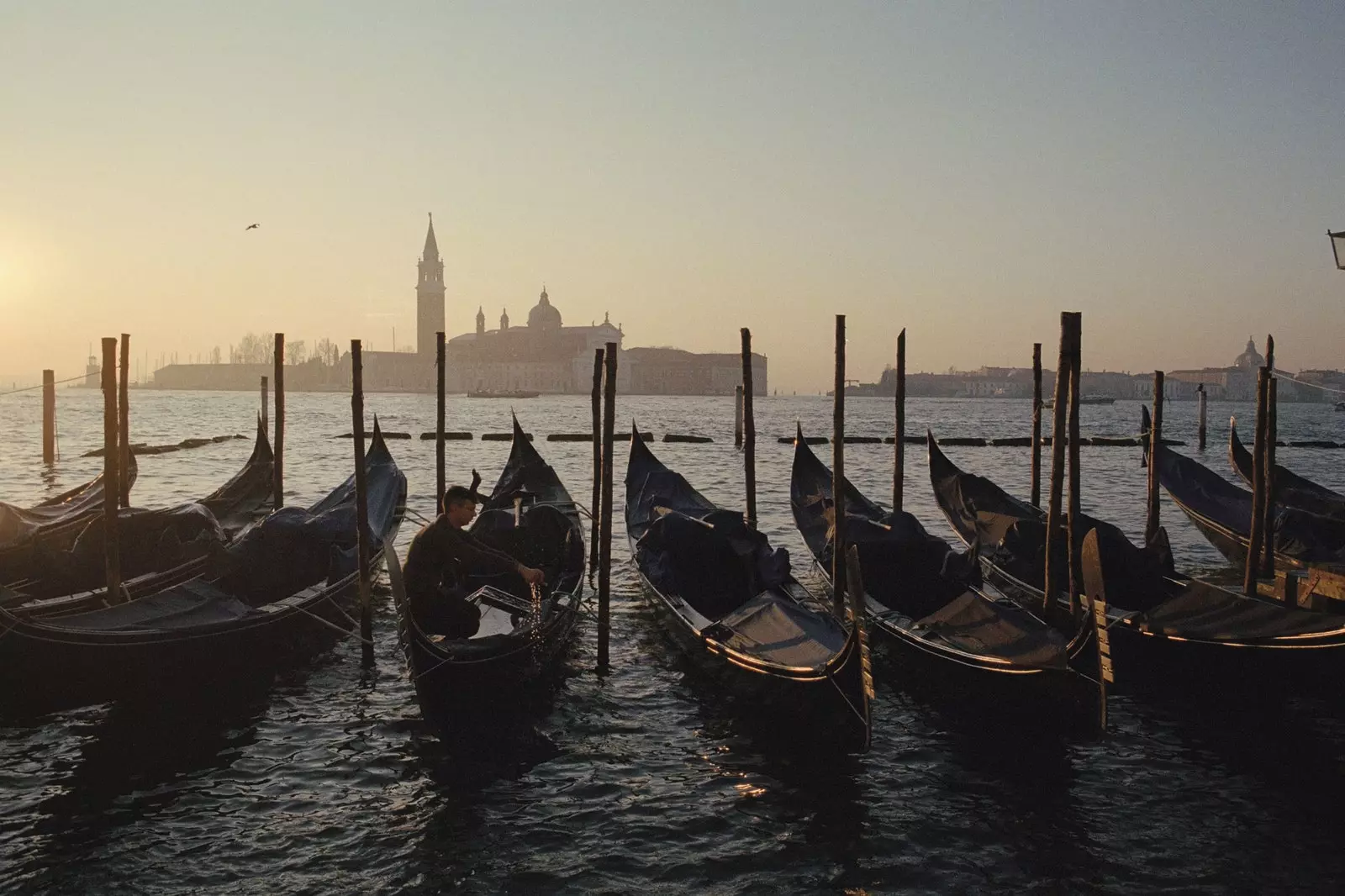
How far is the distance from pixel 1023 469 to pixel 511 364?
101m

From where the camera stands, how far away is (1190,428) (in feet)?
186

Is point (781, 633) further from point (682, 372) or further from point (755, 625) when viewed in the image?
point (682, 372)

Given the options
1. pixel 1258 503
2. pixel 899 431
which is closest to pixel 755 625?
pixel 1258 503

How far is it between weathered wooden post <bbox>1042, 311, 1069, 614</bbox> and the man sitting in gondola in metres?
4.08

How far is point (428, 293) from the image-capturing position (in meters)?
127

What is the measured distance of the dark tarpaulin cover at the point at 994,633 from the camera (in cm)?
622

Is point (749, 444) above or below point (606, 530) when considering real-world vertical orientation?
above

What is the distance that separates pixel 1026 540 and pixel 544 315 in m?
133

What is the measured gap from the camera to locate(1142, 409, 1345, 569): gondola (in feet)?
34.1

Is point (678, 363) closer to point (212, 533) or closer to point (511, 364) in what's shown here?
point (511, 364)

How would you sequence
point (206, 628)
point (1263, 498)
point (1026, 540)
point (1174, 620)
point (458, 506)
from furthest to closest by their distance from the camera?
1. point (1026, 540)
2. point (1263, 498)
3. point (1174, 620)
4. point (206, 628)
5. point (458, 506)

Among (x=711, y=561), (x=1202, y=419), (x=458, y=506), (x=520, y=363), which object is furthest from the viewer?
(x=520, y=363)

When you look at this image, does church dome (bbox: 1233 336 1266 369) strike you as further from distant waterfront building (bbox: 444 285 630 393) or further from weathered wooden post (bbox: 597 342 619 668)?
weathered wooden post (bbox: 597 342 619 668)

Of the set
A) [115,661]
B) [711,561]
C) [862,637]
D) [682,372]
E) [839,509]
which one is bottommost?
[115,661]
